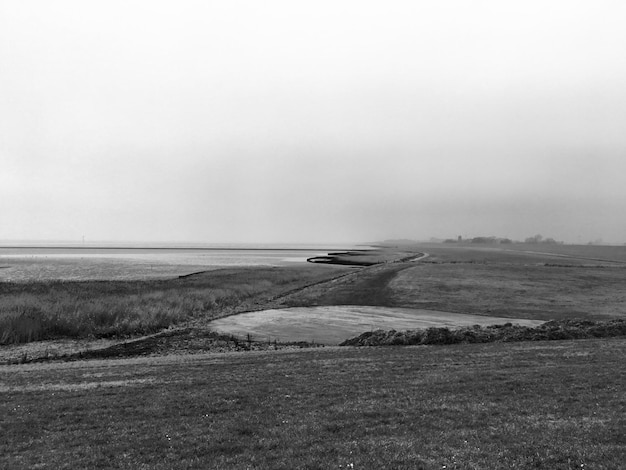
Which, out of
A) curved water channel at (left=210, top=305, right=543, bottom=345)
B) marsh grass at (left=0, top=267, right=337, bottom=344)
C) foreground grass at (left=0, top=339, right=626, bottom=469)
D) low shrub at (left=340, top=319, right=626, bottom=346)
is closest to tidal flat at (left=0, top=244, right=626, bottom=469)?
foreground grass at (left=0, top=339, right=626, bottom=469)

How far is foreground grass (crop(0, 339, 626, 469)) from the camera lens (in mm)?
9922

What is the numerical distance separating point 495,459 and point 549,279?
6973 centimetres

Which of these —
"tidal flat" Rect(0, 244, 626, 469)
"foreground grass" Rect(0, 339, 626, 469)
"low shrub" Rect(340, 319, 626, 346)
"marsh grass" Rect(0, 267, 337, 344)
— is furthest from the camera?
"marsh grass" Rect(0, 267, 337, 344)

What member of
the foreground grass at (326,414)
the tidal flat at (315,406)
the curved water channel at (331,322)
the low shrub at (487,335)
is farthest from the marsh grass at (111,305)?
the low shrub at (487,335)

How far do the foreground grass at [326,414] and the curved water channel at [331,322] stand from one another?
12.4 m

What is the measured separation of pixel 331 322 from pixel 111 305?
20758 mm

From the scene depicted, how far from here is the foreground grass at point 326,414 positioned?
9.92 m

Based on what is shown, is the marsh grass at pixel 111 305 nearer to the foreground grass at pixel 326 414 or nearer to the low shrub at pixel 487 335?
the foreground grass at pixel 326 414

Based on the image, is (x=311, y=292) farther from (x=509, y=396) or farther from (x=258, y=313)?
(x=509, y=396)

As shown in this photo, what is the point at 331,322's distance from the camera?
38938mm

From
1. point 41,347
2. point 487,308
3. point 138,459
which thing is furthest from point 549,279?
point 138,459

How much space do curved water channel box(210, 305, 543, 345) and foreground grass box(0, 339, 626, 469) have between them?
40.7 ft

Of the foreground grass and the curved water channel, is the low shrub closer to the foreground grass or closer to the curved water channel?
the curved water channel

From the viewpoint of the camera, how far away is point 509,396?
1431 centimetres
